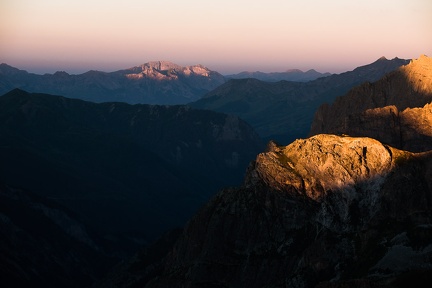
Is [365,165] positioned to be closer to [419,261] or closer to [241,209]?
[241,209]

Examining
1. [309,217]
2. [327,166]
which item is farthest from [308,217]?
[327,166]

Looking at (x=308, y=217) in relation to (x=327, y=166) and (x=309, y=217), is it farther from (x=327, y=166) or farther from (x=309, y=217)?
(x=327, y=166)

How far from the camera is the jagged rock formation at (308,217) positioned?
15825cm

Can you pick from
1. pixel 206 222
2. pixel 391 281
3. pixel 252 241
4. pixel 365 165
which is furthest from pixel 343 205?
pixel 391 281

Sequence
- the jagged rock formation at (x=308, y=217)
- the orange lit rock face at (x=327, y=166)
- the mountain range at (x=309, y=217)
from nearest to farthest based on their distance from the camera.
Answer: the mountain range at (x=309, y=217) < the jagged rock formation at (x=308, y=217) < the orange lit rock face at (x=327, y=166)

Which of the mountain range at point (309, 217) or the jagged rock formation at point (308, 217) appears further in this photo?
the jagged rock formation at point (308, 217)

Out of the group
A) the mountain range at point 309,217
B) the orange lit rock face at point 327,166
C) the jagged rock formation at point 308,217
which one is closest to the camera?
the mountain range at point 309,217

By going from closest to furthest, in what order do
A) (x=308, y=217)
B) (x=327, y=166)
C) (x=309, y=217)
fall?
(x=309, y=217) < (x=308, y=217) < (x=327, y=166)

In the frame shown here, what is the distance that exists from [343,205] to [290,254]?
61.3 ft

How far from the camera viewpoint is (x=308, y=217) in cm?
17488

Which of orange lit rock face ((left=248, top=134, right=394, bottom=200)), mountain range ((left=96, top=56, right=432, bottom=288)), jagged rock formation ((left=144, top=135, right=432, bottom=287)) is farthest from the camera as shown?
orange lit rock face ((left=248, top=134, right=394, bottom=200))

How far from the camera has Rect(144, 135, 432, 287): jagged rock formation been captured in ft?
519

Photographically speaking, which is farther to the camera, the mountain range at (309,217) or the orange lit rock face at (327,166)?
the orange lit rock face at (327,166)

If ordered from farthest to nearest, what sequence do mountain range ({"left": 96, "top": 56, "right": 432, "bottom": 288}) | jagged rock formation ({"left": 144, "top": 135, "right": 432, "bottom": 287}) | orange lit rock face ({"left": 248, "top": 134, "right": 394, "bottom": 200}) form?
orange lit rock face ({"left": 248, "top": 134, "right": 394, "bottom": 200}), jagged rock formation ({"left": 144, "top": 135, "right": 432, "bottom": 287}), mountain range ({"left": 96, "top": 56, "right": 432, "bottom": 288})
